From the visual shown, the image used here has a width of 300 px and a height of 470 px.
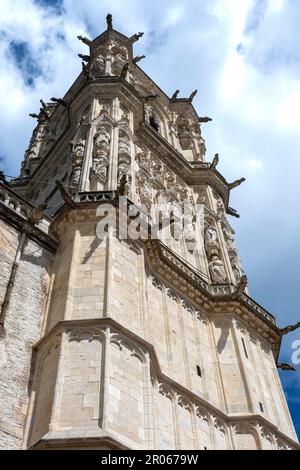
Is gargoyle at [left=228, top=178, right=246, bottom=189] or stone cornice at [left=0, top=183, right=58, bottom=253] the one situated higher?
gargoyle at [left=228, top=178, right=246, bottom=189]

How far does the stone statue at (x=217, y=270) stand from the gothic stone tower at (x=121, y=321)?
49 mm

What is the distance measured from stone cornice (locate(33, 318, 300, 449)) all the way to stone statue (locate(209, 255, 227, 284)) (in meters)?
4.92

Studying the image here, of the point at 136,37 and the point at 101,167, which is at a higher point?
the point at 136,37

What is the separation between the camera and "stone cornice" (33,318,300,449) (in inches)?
381

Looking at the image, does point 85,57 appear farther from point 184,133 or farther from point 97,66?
point 184,133

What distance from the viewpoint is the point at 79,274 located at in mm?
11078

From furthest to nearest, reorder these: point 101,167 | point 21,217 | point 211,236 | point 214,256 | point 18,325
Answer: point 211,236 → point 214,256 → point 101,167 → point 21,217 → point 18,325

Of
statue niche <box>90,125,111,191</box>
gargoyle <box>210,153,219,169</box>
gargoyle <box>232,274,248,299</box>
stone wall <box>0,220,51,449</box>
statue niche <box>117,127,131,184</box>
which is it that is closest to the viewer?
stone wall <box>0,220,51,449</box>

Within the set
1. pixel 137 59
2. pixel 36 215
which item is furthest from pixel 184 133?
pixel 36 215

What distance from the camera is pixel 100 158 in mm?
15422

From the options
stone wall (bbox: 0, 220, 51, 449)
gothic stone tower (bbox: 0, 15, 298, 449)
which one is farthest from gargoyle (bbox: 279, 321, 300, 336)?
stone wall (bbox: 0, 220, 51, 449)

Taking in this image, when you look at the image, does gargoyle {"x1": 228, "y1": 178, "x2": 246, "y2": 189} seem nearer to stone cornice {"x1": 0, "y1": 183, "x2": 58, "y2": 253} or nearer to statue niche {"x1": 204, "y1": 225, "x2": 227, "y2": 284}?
statue niche {"x1": 204, "y1": 225, "x2": 227, "y2": 284}

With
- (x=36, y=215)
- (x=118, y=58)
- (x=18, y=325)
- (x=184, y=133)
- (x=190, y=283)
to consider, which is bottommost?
(x=18, y=325)

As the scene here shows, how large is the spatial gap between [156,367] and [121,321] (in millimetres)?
1290
